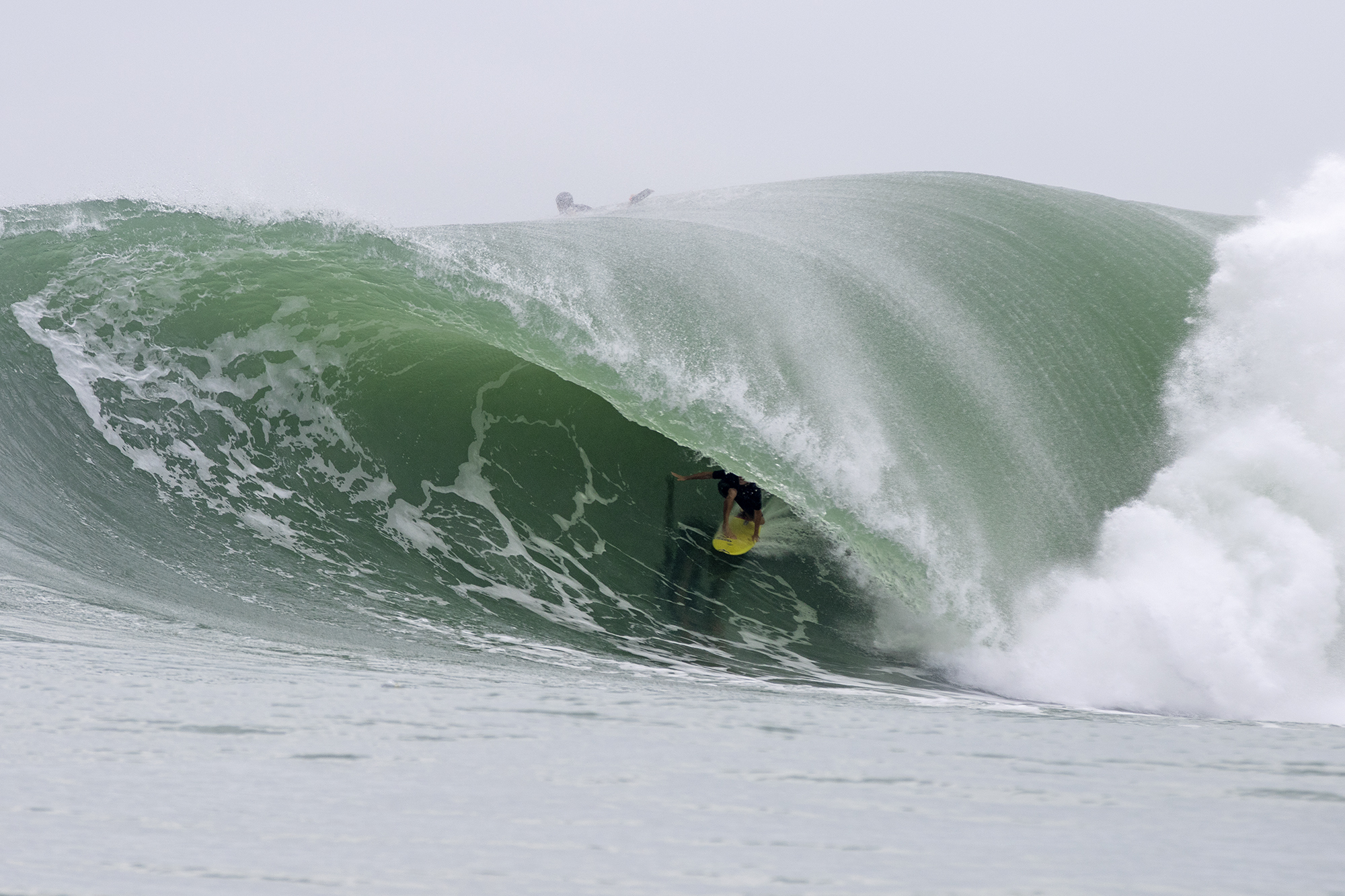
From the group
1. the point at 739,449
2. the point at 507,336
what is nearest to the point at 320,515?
the point at 507,336

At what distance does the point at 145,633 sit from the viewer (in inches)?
127

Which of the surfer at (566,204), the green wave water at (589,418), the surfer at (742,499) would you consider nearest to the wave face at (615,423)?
the green wave water at (589,418)

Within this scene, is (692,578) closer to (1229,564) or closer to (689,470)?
(689,470)

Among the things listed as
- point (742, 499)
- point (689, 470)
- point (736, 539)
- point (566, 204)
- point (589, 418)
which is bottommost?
point (736, 539)

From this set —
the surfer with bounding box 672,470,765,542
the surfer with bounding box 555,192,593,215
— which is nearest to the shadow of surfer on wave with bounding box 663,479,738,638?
the surfer with bounding box 672,470,765,542

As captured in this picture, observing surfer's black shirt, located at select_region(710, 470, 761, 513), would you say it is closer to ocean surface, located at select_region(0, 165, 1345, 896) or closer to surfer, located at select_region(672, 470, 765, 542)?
surfer, located at select_region(672, 470, 765, 542)

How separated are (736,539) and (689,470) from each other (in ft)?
2.34

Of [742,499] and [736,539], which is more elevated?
[742,499]

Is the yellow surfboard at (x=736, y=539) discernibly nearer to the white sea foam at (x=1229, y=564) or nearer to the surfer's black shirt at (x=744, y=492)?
the surfer's black shirt at (x=744, y=492)

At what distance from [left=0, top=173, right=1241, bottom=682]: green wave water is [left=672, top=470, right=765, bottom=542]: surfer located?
0.19 meters

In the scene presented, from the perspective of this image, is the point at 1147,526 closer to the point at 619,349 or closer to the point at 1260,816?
the point at 619,349

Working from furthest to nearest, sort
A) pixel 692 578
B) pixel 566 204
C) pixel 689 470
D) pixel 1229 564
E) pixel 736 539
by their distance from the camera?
pixel 566 204 < pixel 689 470 < pixel 736 539 < pixel 692 578 < pixel 1229 564

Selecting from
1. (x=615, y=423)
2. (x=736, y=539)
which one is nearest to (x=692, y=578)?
(x=736, y=539)

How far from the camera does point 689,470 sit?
22.4 feet
